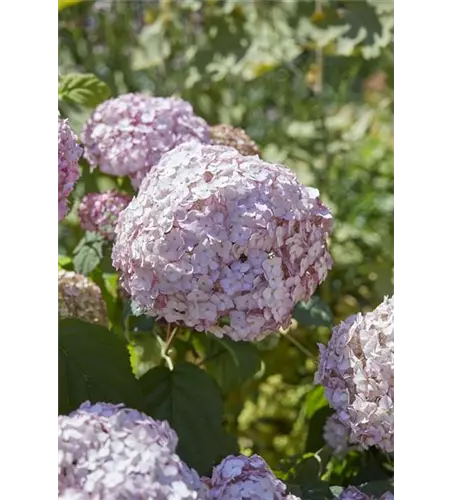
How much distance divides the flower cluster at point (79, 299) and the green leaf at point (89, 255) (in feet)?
0.32

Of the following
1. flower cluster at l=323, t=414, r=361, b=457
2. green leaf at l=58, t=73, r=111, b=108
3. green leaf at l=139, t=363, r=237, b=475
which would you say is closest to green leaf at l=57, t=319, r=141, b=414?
green leaf at l=139, t=363, r=237, b=475

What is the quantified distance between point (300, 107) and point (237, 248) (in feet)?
6.16

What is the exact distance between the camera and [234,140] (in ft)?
4.45

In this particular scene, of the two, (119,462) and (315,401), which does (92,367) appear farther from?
(315,401)

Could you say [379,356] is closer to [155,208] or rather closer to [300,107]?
[155,208]

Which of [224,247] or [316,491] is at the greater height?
[224,247]

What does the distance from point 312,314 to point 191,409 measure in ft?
1.12

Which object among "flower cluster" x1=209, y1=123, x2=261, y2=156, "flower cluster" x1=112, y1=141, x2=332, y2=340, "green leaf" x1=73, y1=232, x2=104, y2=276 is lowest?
"green leaf" x1=73, y1=232, x2=104, y2=276

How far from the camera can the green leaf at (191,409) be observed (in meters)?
1.07

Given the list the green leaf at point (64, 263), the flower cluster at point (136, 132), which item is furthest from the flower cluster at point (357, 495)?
the green leaf at point (64, 263)

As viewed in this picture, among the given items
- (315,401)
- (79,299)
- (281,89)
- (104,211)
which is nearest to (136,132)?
(104,211)

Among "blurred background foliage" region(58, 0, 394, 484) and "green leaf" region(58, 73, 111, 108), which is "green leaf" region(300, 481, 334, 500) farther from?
"blurred background foliage" region(58, 0, 394, 484)

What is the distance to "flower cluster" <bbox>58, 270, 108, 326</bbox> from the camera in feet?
3.91

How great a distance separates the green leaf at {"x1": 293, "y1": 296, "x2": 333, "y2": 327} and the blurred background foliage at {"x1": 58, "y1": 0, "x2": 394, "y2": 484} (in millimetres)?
473
